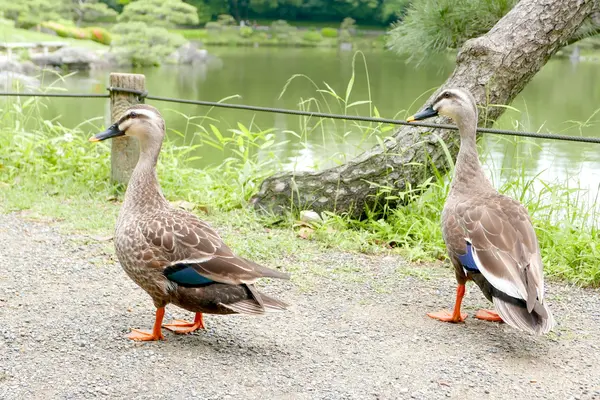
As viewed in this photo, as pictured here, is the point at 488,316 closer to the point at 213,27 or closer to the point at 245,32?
the point at 245,32

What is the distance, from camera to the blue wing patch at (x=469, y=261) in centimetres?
276

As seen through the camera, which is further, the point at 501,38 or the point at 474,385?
the point at 501,38

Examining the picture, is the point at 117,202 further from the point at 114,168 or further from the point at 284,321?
the point at 284,321

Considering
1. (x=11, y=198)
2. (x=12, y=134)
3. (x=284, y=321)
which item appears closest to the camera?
A: (x=284, y=321)

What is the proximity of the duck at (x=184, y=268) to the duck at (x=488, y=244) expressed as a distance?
76 centimetres

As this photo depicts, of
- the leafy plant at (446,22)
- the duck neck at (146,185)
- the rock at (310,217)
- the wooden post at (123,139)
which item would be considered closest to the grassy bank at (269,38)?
the leafy plant at (446,22)

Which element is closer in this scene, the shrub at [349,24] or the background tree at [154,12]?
the background tree at [154,12]

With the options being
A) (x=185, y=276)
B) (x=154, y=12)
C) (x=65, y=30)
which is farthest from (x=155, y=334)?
(x=65, y=30)

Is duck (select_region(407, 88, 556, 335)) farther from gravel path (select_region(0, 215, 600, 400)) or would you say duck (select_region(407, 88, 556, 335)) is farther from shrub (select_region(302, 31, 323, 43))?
shrub (select_region(302, 31, 323, 43))

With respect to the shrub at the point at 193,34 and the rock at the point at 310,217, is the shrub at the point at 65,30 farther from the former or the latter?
the rock at the point at 310,217

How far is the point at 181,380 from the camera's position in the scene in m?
2.33

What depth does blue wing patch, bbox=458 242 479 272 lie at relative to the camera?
276 cm

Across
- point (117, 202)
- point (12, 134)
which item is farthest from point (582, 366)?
point (12, 134)

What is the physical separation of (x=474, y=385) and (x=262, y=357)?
72 cm
